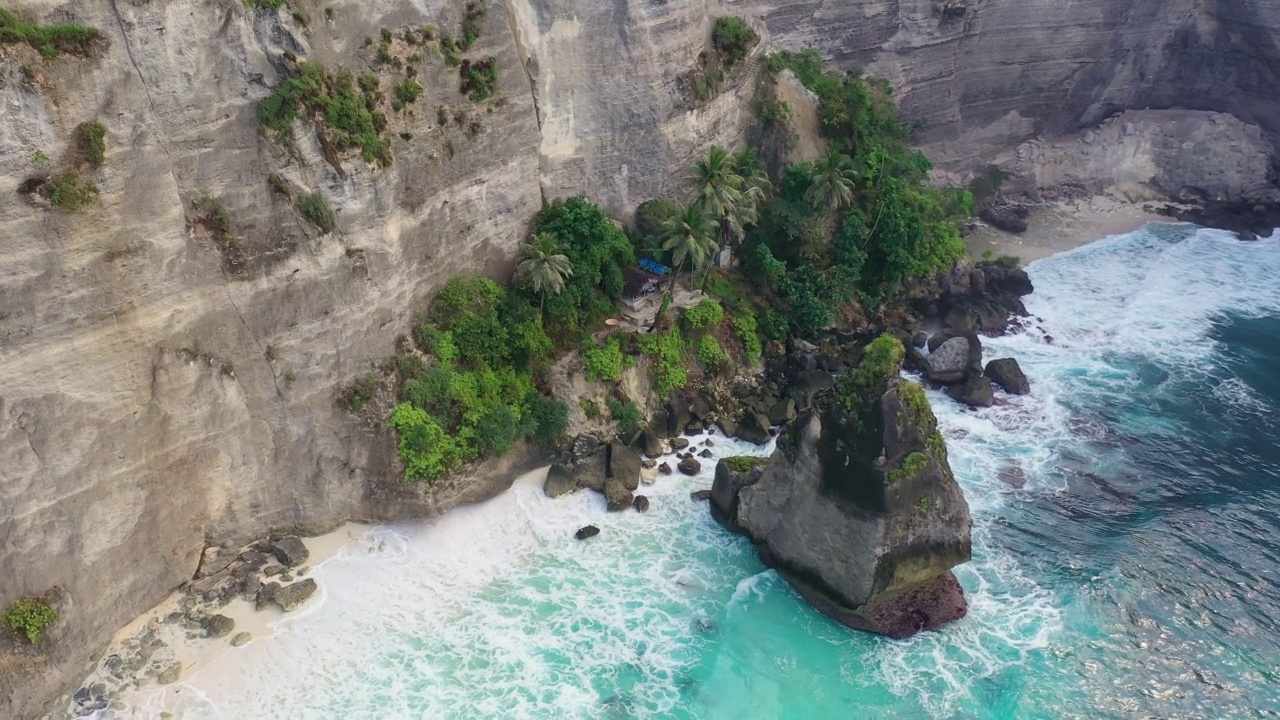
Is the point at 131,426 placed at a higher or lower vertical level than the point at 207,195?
lower

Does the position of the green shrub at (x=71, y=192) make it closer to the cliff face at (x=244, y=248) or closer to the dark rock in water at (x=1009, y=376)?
the cliff face at (x=244, y=248)

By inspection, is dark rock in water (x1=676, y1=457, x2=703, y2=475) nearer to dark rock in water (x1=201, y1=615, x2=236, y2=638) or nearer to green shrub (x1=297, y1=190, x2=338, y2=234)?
green shrub (x1=297, y1=190, x2=338, y2=234)

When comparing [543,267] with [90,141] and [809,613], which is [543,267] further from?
[809,613]

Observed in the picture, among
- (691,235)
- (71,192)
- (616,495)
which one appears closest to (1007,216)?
(691,235)

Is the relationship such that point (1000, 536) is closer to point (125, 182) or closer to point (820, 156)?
point (820, 156)

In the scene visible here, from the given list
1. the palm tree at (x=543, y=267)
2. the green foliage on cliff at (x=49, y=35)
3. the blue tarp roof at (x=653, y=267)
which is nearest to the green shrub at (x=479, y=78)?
the palm tree at (x=543, y=267)

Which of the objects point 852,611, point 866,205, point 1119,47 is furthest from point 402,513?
point 1119,47

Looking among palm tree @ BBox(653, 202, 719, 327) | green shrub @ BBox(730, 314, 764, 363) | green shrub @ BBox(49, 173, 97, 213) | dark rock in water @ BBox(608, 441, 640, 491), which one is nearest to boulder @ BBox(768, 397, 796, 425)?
green shrub @ BBox(730, 314, 764, 363)
